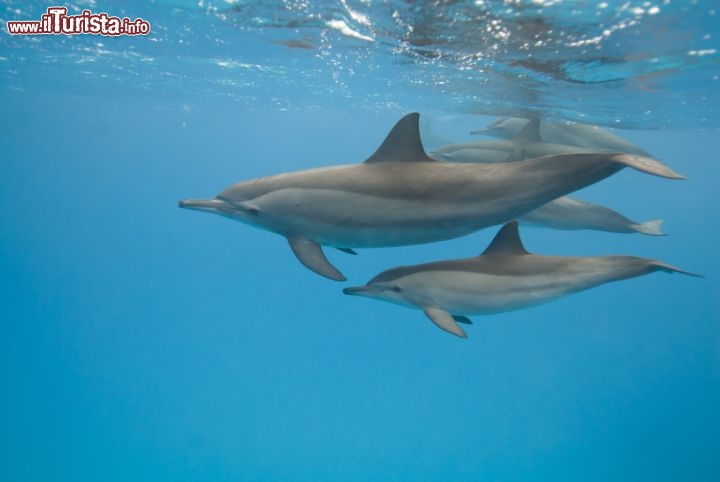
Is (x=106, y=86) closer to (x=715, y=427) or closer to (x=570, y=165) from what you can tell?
(x=570, y=165)

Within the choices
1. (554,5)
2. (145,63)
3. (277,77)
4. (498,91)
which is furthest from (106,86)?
(554,5)

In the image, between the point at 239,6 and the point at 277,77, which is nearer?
the point at 239,6

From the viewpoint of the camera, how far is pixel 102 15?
1144 centimetres

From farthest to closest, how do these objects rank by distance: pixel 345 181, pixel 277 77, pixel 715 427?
pixel 715 427 → pixel 277 77 → pixel 345 181

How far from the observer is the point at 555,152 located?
800 centimetres

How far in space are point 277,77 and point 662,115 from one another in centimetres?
1228

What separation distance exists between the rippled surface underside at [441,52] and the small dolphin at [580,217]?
3.09m

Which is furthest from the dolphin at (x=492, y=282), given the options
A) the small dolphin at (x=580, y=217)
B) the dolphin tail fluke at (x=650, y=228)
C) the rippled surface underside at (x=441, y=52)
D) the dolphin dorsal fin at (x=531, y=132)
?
the rippled surface underside at (x=441, y=52)

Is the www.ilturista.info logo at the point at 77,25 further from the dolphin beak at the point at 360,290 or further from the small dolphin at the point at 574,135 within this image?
the dolphin beak at the point at 360,290

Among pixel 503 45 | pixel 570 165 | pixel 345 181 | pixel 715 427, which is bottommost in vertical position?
pixel 715 427

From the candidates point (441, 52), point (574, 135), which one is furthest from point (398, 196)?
point (441, 52)

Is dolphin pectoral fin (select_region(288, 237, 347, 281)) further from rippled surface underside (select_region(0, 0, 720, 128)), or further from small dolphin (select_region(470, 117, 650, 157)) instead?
small dolphin (select_region(470, 117, 650, 157))

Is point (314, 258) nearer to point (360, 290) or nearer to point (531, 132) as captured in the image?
point (360, 290)

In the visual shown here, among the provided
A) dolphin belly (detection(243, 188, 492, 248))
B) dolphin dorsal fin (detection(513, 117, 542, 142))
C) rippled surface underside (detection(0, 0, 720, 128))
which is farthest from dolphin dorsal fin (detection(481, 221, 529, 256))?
rippled surface underside (detection(0, 0, 720, 128))
